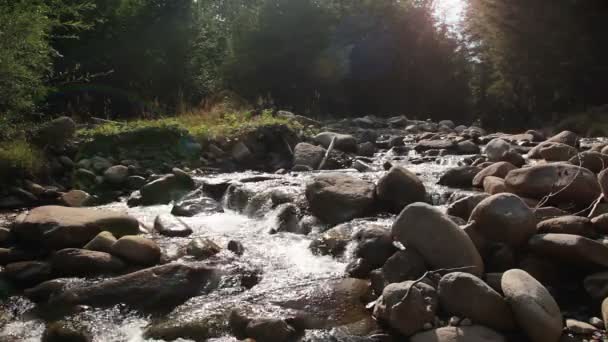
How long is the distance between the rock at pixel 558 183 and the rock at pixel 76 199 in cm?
486

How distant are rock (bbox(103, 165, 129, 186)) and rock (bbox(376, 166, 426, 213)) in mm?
3714

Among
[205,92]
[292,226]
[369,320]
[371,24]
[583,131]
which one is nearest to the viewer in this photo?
[369,320]

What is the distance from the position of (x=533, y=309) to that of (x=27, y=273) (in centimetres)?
349

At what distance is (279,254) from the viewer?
429 centimetres

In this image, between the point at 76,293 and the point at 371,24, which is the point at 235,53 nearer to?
the point at 371,24

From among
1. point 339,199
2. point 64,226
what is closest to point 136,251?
point 64,226

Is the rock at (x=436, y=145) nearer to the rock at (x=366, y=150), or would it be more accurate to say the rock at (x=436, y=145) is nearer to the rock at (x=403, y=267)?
the rock at (x=366, y=150)

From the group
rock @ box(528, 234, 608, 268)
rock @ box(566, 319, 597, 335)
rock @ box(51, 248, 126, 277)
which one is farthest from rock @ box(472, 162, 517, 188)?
rock @ box(51, 248, 126, 277)

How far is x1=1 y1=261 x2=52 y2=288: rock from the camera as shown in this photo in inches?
148

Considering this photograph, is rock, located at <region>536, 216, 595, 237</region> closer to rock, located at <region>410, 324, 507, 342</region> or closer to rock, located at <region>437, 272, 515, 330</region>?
rock, located at <region>437, 272, 515, 330</region>

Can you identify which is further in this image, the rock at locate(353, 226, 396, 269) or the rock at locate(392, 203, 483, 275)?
the rock at locate(353, 226, 396, 269)

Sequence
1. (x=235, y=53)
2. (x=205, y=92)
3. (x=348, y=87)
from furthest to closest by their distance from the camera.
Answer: (x=348, y=87), (x=235, y=53), (x=205, y=92)

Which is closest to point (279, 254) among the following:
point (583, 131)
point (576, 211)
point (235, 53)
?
point (576, 211)

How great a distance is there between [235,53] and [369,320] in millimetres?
15726
